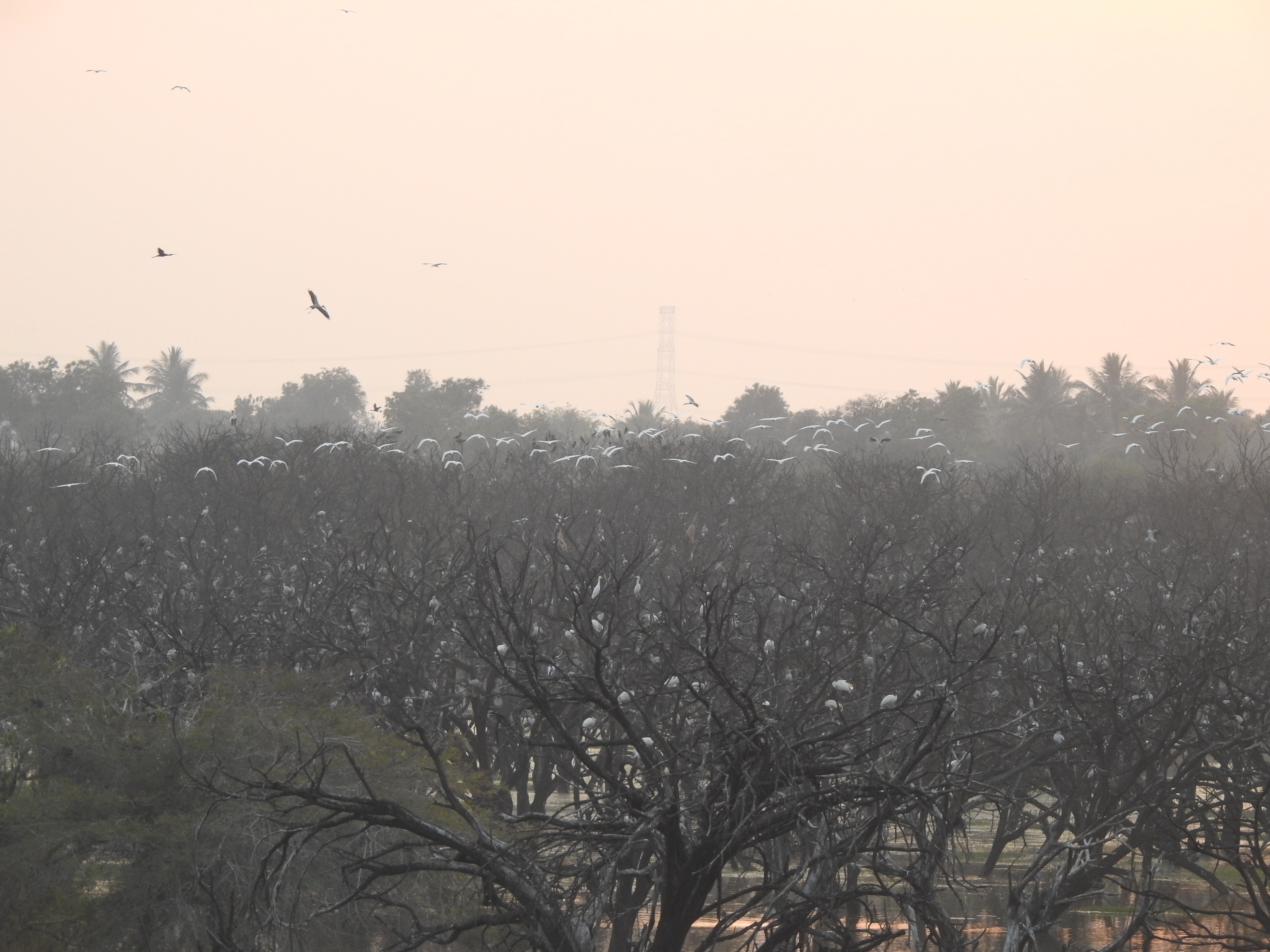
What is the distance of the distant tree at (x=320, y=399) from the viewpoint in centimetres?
13288

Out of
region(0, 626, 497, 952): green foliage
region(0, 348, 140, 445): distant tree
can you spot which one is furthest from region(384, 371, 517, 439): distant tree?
region(0, 626, 497, 952): green foliage

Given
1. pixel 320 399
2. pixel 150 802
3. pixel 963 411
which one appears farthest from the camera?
pixel 320 399

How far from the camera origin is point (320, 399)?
440 ft

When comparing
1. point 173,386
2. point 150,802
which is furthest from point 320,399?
point 150,802

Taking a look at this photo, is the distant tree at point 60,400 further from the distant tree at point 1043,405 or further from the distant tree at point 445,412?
the distant tree at point 1043,405

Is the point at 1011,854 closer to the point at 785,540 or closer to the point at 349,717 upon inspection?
the point at 785,540

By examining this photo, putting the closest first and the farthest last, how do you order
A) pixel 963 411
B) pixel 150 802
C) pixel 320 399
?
pixel 150 802, pixel 963 411, pixel 320 399

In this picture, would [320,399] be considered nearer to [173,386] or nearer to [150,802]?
[173,386]

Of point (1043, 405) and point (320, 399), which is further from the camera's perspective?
point (320, 399)

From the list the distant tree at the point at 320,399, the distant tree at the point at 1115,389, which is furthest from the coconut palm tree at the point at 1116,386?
the distant tree at the point at 320,399

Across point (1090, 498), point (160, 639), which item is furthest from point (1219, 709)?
point (1090, 498)

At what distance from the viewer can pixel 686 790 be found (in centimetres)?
1579

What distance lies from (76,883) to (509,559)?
68.5 feet

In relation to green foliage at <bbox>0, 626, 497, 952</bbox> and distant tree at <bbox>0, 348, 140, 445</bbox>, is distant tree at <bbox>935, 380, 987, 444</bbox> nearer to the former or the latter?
distant tree at <bbox>0, 348, 140, 445</bbox>
